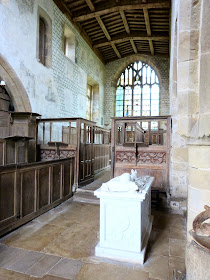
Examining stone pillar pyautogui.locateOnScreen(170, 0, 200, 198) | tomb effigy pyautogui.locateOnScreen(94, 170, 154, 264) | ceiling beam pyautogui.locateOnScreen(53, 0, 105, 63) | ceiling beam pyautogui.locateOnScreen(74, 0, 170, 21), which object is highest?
ceiling beam pyautogui.locateOnScreen(74, 0, 170, 21)

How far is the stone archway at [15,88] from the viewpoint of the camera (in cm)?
508

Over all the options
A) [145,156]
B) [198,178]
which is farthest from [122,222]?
[145,156]

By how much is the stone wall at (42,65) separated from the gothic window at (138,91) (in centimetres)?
322

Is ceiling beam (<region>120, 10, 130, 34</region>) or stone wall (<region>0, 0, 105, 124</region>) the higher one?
ceiling beam (<region>120, 10, 130, 34</region>)

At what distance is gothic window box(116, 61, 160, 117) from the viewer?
12.0 metres

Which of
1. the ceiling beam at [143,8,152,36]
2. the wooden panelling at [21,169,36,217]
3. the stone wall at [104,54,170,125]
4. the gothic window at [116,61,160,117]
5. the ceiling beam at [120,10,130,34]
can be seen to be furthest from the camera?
the gothic window at [116,61,160,117]

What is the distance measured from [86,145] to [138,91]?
8.05 m

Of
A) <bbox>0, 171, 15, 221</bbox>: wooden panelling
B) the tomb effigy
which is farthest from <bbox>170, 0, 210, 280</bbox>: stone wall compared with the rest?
<bbox>0, 171, 15, 221</bbox>: wooden panelling

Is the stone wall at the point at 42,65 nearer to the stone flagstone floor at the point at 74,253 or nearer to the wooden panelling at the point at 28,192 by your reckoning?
the wooden panelling at the point at 28,192

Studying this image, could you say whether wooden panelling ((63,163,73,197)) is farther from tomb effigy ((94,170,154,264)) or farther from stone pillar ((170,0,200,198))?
stone pillar ((170,0,200,198))

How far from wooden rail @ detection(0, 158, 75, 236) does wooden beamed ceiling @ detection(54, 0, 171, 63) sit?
20.3 feet

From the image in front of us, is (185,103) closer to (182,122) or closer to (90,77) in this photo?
(182,122)

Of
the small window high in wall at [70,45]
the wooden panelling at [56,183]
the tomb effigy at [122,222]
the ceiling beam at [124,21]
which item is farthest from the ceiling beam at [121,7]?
the tomb effigy at [122,222]

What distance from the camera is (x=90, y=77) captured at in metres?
10.3
